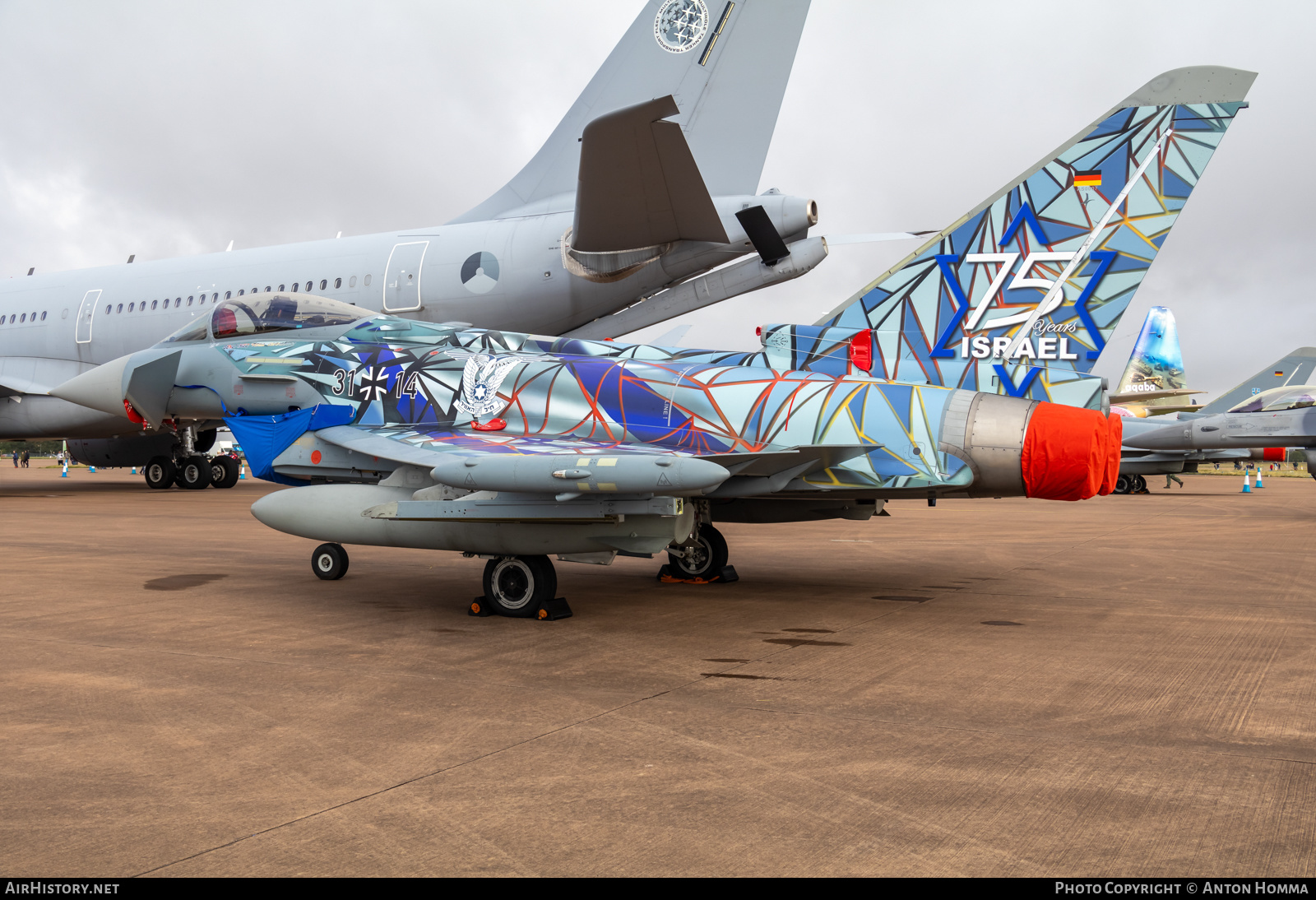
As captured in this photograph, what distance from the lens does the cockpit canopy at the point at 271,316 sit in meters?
8.70

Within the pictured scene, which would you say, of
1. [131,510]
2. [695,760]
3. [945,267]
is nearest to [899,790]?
[695,760]

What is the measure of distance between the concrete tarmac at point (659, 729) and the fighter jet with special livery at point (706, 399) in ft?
2.59

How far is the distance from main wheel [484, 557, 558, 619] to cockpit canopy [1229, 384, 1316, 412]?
2095 cm

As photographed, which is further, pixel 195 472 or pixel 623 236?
pixel 195 472

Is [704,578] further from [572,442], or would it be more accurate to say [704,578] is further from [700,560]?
[572,442]

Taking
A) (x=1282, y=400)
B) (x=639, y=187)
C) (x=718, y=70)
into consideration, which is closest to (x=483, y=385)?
(x=639, y=187)

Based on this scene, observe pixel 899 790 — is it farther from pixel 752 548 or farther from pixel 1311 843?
pixel 752 548

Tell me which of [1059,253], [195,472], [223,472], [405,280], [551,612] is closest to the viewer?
[551,612]

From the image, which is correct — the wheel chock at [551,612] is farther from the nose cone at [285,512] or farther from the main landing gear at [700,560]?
the main landing gear at [700,560]

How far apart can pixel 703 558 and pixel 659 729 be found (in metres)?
4.92

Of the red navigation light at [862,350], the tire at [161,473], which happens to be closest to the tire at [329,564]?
the red navigation light at [862,350]

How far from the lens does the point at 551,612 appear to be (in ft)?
21.9

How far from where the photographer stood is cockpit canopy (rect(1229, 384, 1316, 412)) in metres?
21.0

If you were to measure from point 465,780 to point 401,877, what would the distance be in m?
0.79
